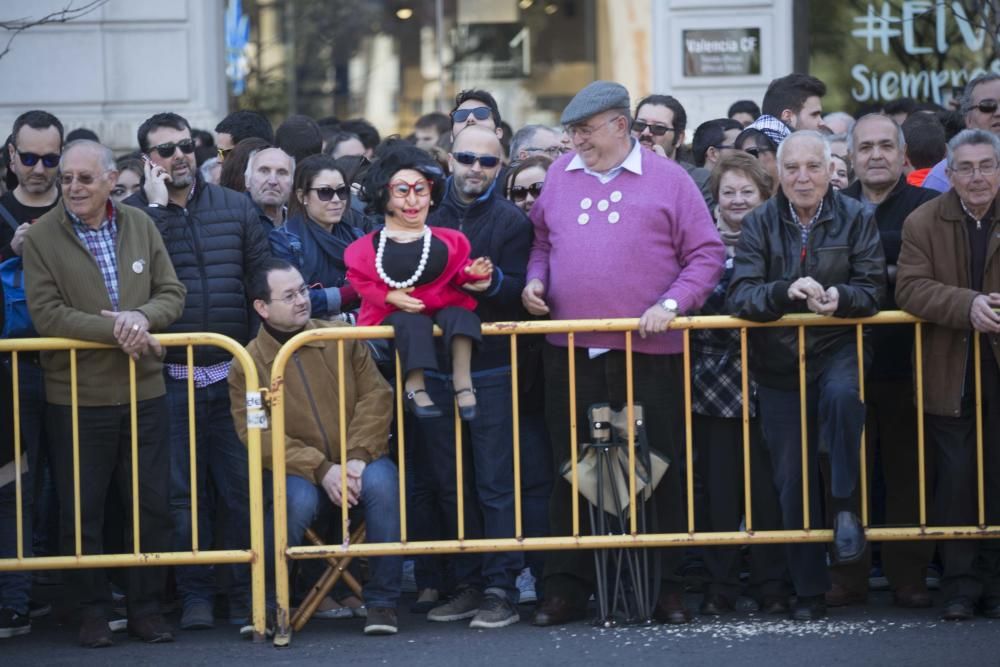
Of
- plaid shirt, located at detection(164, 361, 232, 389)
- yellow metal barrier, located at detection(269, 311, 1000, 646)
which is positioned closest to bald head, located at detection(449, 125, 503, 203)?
yellow metal barrier, located at detection(269, 311, 1000, 646)

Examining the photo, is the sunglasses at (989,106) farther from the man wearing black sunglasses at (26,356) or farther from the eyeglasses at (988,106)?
the man wearing black sunglasses at (26,356)

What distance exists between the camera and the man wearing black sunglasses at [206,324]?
757cm

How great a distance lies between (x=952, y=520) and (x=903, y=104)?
15.6 ft

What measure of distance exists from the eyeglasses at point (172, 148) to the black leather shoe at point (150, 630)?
7.14 ft

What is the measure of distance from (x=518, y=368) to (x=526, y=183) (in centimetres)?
98

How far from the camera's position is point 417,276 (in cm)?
708

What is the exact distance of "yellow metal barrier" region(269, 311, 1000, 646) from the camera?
7078mm

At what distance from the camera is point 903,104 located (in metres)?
11.3

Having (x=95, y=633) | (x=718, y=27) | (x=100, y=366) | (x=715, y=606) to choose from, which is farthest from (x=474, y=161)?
(x=718, y=27)

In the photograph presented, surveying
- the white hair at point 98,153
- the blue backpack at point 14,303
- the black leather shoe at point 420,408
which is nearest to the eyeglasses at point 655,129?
the black leather shoe at point 420,408

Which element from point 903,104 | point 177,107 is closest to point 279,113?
point 177,107

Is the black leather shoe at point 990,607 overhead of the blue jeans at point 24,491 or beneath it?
beneath

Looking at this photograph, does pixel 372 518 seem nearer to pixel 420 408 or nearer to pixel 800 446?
pixel 420 408

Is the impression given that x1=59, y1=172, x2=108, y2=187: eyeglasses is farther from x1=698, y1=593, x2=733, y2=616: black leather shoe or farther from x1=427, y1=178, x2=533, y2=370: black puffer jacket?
x1=698, y1=593, x2=733, y2=616: black leather shoe
